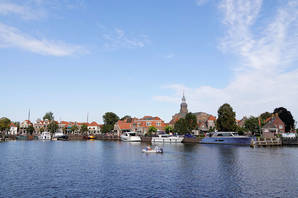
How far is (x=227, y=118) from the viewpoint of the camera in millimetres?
112500

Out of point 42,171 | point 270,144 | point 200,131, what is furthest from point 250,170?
point 200,131

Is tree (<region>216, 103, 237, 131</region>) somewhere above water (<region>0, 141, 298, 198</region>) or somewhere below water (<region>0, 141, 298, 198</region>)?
above

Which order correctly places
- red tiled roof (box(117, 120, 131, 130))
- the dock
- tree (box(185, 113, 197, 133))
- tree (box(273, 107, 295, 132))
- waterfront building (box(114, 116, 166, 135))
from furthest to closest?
red tiled roof (box(117, 120, 131, 130)), waterfront building (box(114, 116, 166, 135)), tree (box(273, 107, 295, 132)), tree (box(185, 113, 197, 133)), the dock

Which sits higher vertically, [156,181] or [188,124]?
[188,124]

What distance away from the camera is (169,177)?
36.2 metres

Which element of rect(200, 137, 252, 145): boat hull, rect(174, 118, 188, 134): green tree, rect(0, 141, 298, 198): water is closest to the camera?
rect(0, 141, 298, 198): water

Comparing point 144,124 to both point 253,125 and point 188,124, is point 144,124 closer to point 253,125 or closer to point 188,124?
point 188,124

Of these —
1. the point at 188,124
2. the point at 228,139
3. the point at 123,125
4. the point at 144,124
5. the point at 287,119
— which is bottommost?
the point at 228,139

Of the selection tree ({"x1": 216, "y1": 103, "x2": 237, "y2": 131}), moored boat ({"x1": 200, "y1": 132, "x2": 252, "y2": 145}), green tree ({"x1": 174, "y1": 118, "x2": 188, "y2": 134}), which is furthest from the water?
green tree ({"x1": 174, "y1": 118, "x2": 188, "y2": 134})

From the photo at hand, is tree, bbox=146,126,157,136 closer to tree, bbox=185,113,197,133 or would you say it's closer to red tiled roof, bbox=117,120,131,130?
tree, bbox=185,113,197,133

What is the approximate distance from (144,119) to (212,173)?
427 feet

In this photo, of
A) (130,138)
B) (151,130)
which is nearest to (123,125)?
(151,130)

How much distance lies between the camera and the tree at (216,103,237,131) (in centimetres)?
11244

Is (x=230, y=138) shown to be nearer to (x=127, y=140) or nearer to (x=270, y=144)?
(x=270, y=144)
